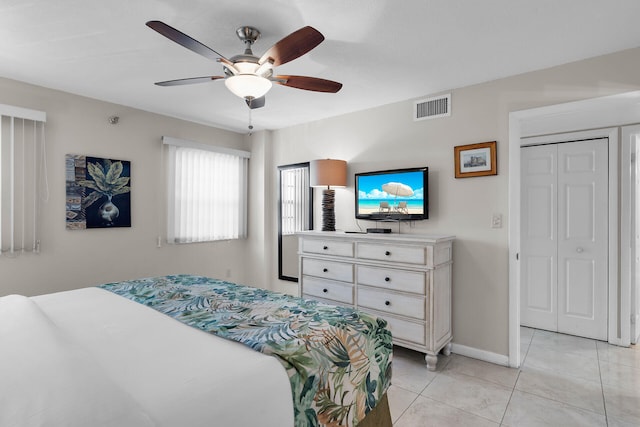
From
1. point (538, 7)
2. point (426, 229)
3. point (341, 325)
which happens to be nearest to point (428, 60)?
point (538, 7)

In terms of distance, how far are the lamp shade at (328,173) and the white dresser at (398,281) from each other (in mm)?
605

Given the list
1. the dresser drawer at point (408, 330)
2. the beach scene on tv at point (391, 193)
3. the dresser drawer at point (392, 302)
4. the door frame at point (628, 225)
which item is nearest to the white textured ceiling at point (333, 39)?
the beach scene on tv at point (391, 193)

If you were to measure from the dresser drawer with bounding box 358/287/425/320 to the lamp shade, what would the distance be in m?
1.21

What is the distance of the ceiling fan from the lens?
1.63 m

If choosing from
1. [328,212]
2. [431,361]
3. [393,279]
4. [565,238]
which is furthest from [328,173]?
[565,238]

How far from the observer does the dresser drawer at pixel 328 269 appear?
317 centimetres

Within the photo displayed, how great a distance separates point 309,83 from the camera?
2168 mm

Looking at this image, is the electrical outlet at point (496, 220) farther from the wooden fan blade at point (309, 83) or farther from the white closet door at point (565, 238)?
the wooden fan blade at point (309, 83)

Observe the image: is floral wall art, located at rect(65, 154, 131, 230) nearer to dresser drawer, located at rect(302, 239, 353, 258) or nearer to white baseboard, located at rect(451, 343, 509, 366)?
dresser drawer, located at rect(302, 239, 353, 258)

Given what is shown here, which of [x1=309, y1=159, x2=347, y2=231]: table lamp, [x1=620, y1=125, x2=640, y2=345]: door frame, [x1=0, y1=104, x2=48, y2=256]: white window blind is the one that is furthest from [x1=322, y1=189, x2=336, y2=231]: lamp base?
[x1=620, y1=125, x2=640, y2=345]: door frame

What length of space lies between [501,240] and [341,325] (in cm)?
196

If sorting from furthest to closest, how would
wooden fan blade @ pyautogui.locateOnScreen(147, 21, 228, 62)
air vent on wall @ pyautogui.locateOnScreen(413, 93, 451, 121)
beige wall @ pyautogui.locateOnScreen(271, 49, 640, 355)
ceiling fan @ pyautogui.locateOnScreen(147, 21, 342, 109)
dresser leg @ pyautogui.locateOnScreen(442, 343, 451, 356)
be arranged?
air vent on wall @ pyautogui.locateOnScreen(413, 93, 451, 121), dresser leg @ pyautogui.locateOnScreen(442, 343, 451, 356), beige wall @ pyautogui.locateOnScreen(271, 49, 640, 355), ceiling fan @ pyautogui.locateOnScreen(147, 21, 342, 109), wooden fan blade @ pyautogui.locateOnScreen(147, 21, 228, 62)

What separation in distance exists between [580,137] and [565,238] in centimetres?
106

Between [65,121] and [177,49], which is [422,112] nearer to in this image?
[177,49]
